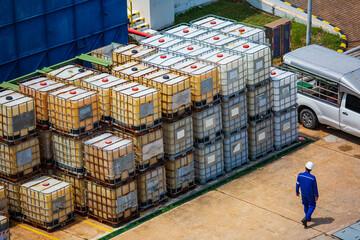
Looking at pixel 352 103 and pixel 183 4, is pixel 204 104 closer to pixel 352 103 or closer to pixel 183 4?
pixel 352 103

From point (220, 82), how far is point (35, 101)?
208 inches

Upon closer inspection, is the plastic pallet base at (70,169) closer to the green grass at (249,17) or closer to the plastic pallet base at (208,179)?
the plastic pallet base at (208,179)

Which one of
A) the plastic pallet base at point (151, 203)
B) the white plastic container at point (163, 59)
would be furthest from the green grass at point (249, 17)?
the plastic pallet base at point (151, 203)

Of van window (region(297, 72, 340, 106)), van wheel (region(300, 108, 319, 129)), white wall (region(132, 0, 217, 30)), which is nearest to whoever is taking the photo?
van window (region(297, 72, 340, 106))

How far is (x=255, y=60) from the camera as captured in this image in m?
22.3

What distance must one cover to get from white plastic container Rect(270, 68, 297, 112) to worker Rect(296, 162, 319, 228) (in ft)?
14.1

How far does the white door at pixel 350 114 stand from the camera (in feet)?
77.7

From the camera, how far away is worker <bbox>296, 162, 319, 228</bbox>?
19.2 metres

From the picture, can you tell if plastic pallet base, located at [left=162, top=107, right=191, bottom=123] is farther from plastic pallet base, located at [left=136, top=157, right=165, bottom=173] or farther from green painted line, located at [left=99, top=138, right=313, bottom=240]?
green painted line, located at [left=99, top=138, right=313, bottom=240]

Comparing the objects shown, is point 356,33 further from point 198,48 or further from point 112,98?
point 112,98

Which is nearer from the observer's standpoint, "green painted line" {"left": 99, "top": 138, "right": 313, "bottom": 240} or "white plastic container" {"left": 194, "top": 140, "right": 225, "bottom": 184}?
"green painted line" {"left": 99, "top": 138, "right": 313, "bottom": 240}

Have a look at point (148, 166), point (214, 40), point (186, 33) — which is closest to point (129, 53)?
point (186, 33)

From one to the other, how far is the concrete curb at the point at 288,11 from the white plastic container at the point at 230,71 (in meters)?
12.3

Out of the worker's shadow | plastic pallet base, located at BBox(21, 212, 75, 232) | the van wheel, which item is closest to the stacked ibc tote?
plastic pallet base, located at BBox(21, 212, 75, 232)
